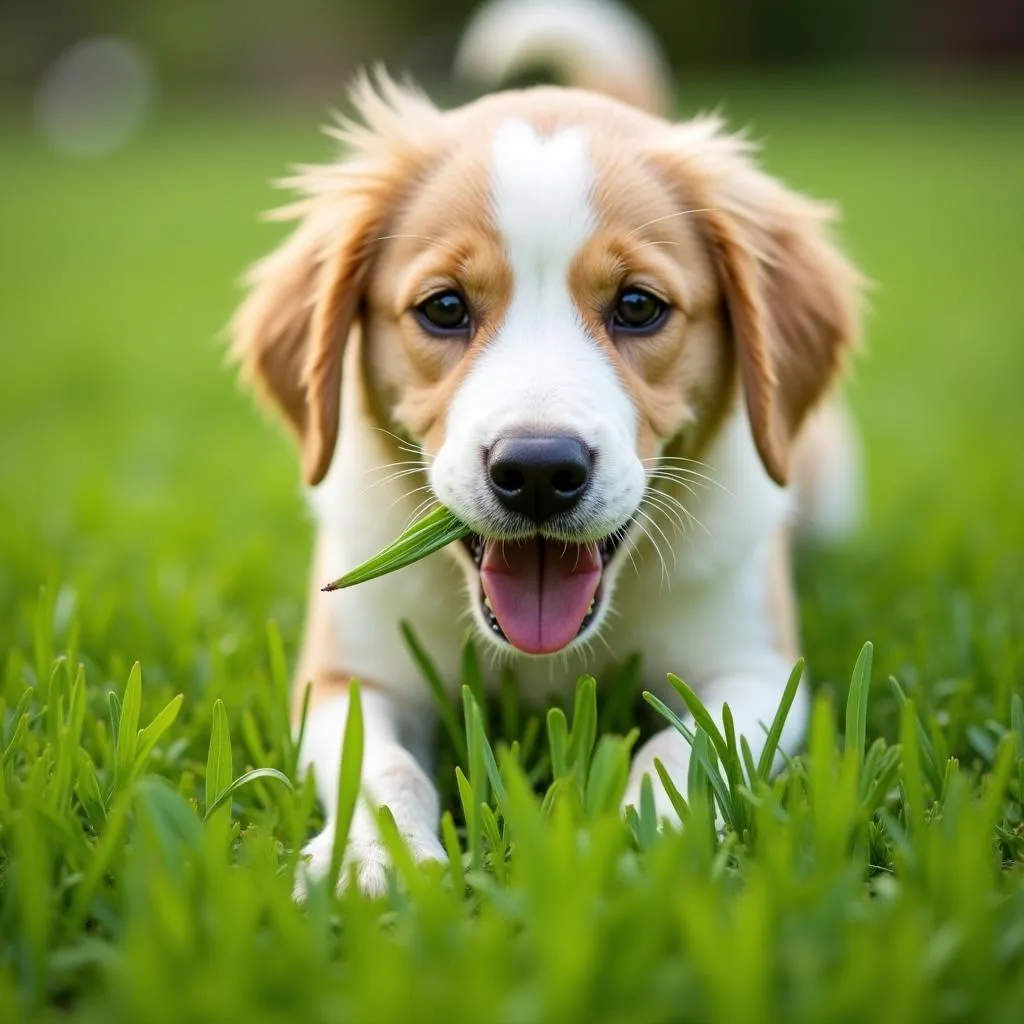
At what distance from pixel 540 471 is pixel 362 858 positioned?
2.63 ft

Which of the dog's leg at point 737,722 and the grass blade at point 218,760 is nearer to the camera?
the grass blade at point 218,760

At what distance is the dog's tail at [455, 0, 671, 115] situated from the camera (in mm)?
5977

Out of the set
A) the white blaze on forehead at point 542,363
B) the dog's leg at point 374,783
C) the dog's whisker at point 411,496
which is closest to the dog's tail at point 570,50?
the white blaze on forehead at point 542,363

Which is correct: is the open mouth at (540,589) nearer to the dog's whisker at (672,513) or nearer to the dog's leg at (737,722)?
the dog's whisker at (672,513)

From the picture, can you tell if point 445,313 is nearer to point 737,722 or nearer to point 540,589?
point 540,589

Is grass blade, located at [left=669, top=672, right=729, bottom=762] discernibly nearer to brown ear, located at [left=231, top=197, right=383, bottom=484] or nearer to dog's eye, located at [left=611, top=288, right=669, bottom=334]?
dog's eye, located at [left=611, top=288, right=669, bottom=334]

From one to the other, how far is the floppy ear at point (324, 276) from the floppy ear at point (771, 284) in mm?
764

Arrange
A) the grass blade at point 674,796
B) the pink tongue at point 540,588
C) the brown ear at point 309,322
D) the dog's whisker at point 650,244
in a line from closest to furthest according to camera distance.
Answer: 1. the grass blade at point 674,796
2. the pink tongue at point 540,588
3. the dog's whisker at point 650,244
4. the brown ear at point 309,322

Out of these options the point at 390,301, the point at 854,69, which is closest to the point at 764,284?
the point at 390,301

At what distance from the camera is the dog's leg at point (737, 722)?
2514 millimetres

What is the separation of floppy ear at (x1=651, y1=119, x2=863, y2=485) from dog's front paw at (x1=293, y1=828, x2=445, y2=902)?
1329mm

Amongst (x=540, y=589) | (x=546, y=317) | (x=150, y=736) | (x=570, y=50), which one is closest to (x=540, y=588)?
(x=540, y=589)

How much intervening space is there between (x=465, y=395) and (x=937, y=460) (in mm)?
3603

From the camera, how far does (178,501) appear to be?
529 centimetres
